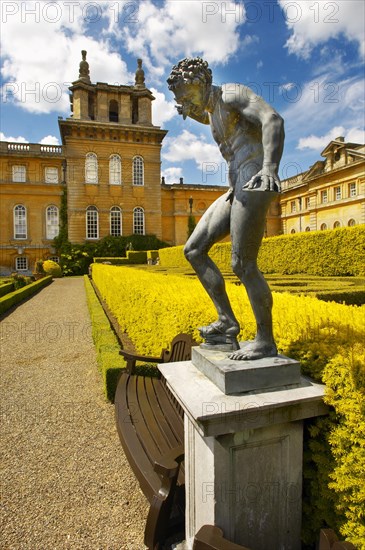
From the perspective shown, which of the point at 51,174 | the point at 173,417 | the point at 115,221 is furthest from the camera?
the point at 115,221

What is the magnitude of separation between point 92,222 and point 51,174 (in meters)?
6.18

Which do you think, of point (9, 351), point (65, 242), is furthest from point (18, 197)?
point (9, 351)

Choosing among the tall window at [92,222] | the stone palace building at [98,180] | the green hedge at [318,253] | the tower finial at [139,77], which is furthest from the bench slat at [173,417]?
the tower finial at [139,77]

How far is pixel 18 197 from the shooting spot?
29.8 metres

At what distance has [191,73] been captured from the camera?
6.37 ft

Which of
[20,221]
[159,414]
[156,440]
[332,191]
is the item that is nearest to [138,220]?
[20,221]

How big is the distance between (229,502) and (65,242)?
1172 inches

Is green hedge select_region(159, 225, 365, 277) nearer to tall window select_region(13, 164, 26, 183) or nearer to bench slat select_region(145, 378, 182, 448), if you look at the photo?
bench slat select_region(145, 378, 182, 448)

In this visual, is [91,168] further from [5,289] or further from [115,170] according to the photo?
[5,289]

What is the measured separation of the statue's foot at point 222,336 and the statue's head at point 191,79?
148 centimetres

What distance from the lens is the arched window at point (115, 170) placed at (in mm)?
30641

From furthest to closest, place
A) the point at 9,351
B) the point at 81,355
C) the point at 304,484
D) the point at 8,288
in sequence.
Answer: the point at 8,288 → the point at 9,351 → the point at 81,355 → the point at 304,484

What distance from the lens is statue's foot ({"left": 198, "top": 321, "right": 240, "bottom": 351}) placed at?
2188 millimetres

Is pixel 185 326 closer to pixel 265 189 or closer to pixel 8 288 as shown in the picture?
pixel 265 189
